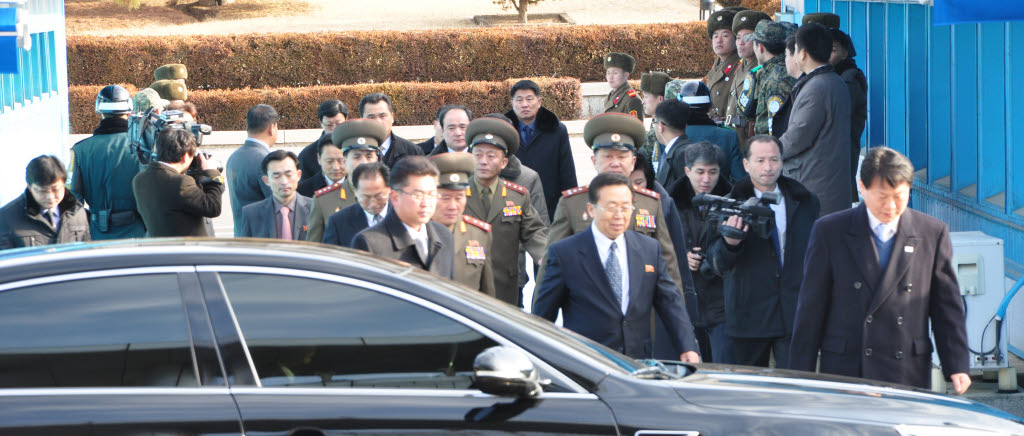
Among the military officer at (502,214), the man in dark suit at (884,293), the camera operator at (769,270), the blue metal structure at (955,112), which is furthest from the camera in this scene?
the blue metal structure at (955,112)

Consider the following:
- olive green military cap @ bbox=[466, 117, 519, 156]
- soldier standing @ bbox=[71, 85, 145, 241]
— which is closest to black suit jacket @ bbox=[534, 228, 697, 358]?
olive green military cap @ bbox=[466, 117, 519, 156]

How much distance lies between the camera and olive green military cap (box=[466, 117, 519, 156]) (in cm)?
791

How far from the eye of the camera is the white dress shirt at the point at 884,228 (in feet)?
18.1

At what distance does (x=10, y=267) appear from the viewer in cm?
371

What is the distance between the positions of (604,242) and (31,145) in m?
10.8

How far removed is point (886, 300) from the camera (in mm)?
5473

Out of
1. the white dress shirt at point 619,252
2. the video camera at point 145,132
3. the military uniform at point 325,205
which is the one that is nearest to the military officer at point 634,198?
the white dress shirt at point 619,252

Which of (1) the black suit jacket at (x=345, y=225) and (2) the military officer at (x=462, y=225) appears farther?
(1) the black suit jacket at (x=345, y=225)

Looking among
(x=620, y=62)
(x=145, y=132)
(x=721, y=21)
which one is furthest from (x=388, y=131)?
(x=721, y=21)

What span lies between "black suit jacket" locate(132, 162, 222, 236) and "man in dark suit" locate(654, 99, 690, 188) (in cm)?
Result: 310

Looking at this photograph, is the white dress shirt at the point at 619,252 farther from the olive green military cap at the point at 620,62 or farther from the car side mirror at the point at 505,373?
the olive green military cap at the point at 620,62

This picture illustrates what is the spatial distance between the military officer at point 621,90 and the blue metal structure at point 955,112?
2332mm

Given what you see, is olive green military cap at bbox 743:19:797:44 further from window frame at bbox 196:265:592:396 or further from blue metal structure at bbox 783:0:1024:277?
window frame at bbox 196:265:592:396

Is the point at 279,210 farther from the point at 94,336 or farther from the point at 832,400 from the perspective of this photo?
the point at 832,400
